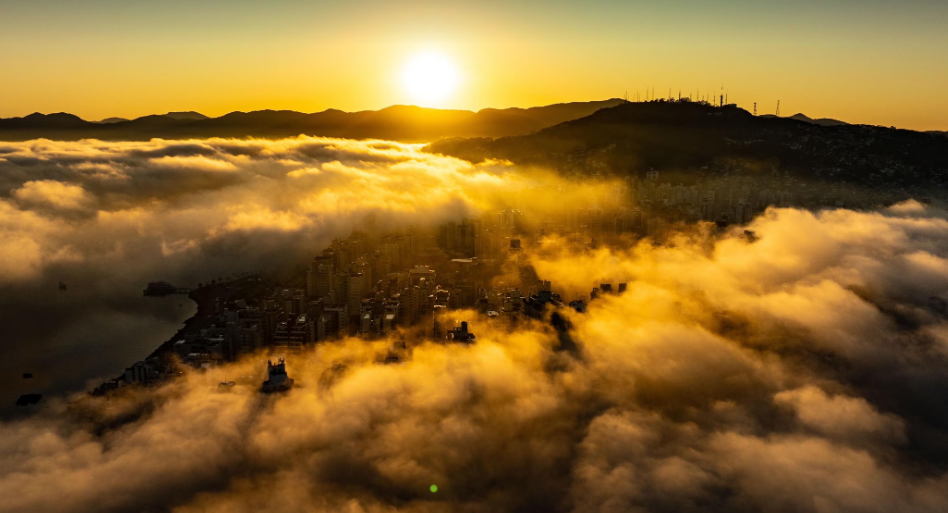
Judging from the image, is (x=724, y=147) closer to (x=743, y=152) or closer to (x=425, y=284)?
(x=743, y=152)

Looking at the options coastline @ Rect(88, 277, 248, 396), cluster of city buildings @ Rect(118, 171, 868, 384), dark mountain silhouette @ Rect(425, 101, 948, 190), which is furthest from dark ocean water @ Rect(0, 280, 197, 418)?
dark mountain silhouette @ Rect(425, 101, 948, 190)

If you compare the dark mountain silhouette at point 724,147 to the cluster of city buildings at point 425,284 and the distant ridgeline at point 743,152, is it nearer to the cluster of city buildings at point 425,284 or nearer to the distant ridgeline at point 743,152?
the distant ridgeline at point 743,152

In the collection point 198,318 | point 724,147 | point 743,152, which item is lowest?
point 198,318

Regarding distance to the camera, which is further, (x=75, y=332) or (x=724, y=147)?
(x=724, y=147)

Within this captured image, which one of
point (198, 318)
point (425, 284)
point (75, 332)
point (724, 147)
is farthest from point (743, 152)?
point (75, 332)

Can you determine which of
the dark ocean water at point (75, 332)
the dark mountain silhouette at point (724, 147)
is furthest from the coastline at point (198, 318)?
the dark mountain silhouette at point (724, 147)

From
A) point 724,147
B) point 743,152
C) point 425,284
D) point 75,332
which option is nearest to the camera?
point 75,332
